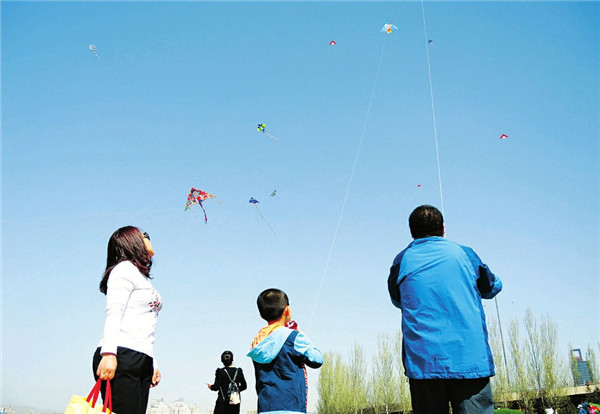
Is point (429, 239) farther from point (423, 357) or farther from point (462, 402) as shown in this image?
point (462, 402)

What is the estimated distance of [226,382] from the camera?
6.57 metres

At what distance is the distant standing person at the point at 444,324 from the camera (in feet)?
8.01

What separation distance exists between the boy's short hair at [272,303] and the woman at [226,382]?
3.59m

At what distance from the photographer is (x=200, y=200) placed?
11109mm

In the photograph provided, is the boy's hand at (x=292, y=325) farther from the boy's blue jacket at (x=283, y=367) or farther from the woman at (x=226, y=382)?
the woman at (x=226, y=382)

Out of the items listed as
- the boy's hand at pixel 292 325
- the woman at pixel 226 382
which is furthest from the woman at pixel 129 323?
the woman at pixel 226 382

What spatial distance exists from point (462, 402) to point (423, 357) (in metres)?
0.26

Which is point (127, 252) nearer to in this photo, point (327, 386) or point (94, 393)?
point (94, 393)

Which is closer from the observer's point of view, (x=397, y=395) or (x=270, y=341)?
(x=270, y=341)

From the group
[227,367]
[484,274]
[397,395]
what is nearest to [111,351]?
[484,274]

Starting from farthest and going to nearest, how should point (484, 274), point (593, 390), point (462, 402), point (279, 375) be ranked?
point (593, 390) < point (279, 375) < point (484, 274) < point (462, 402)

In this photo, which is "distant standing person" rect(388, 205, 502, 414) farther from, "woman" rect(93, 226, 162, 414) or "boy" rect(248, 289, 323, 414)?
"woman" rect(93, 226, 162, 414)

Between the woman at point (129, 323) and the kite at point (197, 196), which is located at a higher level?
the kite at point (197, 196)

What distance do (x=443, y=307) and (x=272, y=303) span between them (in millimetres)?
1180
